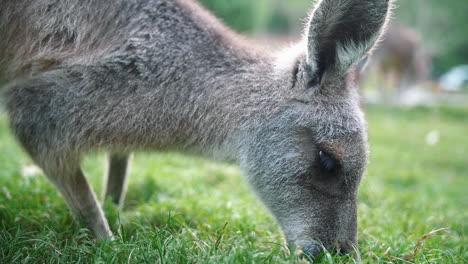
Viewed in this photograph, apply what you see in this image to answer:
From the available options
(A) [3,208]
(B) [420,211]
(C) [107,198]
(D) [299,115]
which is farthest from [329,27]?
(B) [420,211]

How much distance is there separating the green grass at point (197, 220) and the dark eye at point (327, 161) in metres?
0.55

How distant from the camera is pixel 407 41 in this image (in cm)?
1812

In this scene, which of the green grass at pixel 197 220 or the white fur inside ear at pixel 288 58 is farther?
the white fur inside ear at pixel 288 58

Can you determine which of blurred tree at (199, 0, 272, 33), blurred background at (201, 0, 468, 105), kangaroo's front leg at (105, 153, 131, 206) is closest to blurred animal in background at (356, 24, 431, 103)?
blurred background at (201, 0, 468, 105)

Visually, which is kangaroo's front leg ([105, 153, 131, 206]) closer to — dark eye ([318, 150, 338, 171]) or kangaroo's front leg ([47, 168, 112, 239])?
kangaroo's front leg ([47, 168, 112, 239])

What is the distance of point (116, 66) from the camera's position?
3.25m

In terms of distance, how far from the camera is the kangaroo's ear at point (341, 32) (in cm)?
294

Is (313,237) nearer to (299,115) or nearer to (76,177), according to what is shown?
(299,115)

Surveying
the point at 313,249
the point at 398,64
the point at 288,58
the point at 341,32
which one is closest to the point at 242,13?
the point at 398,64

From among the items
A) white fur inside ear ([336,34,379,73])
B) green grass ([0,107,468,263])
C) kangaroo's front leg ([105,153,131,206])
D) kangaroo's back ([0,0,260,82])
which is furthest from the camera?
kangaroo's front leg ([105,153,131,206])

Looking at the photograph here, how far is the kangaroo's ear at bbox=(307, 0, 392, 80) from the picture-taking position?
2938mm

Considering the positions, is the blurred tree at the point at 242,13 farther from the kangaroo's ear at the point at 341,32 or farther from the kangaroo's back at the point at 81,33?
the kangaroo's ear at the point at 341,32

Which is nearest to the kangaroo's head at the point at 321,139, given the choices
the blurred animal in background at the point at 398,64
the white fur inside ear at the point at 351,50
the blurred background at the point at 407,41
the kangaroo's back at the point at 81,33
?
the white fur inside ear at the point at 351,50

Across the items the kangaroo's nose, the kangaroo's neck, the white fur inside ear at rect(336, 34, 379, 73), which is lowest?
the kangaroo's nose
